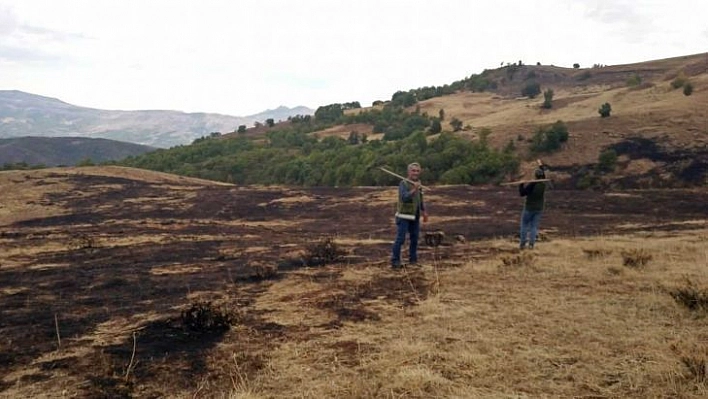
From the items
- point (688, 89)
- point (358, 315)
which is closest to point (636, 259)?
point (358, 315)

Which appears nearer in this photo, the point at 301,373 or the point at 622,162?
the point at 301,373

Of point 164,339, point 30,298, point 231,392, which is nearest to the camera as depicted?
point 231,392

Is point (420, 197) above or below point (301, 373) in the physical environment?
above

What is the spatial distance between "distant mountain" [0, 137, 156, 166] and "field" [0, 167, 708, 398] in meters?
112

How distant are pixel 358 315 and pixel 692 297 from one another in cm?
431

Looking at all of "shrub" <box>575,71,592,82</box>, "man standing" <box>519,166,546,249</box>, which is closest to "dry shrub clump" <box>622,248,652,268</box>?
"man standing" <box>519,166,546,249</box>

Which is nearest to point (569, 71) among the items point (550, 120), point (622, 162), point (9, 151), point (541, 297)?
point (550, 120)

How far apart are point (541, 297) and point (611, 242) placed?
17.8 ft

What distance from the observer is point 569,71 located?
81.0 metres

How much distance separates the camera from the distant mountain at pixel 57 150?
111062 mm

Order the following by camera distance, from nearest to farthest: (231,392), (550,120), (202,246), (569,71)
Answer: (231,392)
(202,246)
(550,120)
(569,71)

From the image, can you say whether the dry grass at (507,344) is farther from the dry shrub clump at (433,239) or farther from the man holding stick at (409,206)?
the dry shrub clump at (433,239)

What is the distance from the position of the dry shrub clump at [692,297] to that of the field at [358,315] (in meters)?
0.03

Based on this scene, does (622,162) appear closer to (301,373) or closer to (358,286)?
(358,286)
